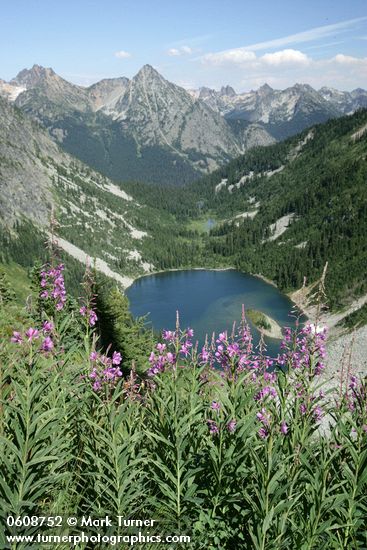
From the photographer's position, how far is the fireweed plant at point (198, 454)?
5.88 metres

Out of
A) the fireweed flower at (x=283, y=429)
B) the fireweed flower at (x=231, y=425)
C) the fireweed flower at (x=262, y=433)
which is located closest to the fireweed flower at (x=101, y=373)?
the fireweed flower at (x=231, y=425)

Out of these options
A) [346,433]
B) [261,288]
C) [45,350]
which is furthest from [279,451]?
[261,288]

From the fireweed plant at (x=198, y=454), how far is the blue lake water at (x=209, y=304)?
114 m

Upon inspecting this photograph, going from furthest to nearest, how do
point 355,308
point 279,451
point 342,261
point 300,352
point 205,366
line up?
point 342,261
point 355,308
point 300,352
point 205,366
point 279,451

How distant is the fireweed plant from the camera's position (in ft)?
19.3

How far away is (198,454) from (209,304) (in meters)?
159

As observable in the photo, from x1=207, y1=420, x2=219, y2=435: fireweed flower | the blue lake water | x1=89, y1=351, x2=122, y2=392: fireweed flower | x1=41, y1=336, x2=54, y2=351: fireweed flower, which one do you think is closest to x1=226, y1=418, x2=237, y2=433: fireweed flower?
x1=207, y1=420, x2=219, y2=435: fireweed flower

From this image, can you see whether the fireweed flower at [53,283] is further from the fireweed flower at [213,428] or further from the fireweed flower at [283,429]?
the fireweed flower at [283,429]

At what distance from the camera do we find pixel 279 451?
244 inches

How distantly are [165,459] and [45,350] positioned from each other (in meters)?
2.84

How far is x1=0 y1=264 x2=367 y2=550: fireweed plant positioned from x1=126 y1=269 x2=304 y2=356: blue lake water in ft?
375

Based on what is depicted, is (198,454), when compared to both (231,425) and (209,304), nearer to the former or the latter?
(231,425)

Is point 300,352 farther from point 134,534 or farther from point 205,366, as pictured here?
point 134,534

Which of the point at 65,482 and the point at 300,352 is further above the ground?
the point at 300,352
